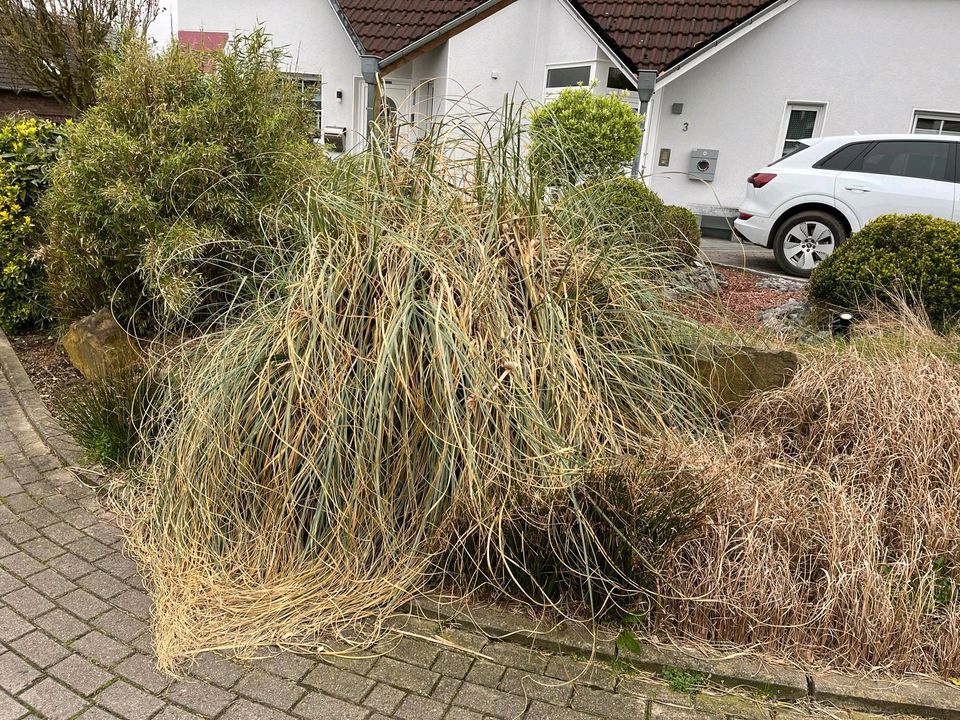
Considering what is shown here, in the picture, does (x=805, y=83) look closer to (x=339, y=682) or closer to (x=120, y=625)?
(x=339, y=682)

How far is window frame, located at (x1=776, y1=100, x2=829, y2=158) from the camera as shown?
41.4 ft

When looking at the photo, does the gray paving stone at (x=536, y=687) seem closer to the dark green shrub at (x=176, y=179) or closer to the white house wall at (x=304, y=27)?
the dark green shrub at (x=176, y=179)

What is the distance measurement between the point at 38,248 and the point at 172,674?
4.54m

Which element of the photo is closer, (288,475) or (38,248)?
(288,475)

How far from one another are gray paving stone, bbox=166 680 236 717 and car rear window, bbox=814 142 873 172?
27.7 ft

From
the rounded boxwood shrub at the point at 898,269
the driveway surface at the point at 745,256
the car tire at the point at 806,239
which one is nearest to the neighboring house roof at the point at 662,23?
the driveway surface at the point at 745,256

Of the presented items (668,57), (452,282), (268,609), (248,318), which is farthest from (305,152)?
(668,57)

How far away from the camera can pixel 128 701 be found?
8.02 feet

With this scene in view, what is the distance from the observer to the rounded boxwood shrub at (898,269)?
5.16 meters

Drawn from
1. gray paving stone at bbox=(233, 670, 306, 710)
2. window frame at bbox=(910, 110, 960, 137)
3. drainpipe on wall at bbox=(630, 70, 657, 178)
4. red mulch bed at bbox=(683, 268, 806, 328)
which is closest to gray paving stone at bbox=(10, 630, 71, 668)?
gray paving stone at bbox=(233, 670, 306, 710)

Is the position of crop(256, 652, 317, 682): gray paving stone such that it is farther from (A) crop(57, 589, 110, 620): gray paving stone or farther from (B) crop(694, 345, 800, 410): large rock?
(B) crop(694, 345, 800, 410): large rock

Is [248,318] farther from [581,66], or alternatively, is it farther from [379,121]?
[581,66]

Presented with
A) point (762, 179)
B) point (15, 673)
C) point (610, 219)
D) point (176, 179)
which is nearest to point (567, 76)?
point (762, 179)

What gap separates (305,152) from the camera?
4.87 m
